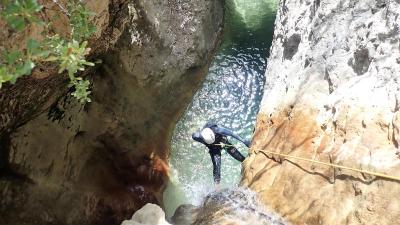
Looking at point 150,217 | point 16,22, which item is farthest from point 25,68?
point 150,217

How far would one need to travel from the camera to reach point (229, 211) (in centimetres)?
574

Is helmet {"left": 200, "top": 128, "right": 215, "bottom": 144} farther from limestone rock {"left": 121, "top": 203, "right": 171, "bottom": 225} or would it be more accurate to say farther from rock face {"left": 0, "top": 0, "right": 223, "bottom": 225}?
limestone rock {"left": 121, "top": 203, "right": 171, "bottom": 225}

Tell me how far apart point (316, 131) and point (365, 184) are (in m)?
1.18

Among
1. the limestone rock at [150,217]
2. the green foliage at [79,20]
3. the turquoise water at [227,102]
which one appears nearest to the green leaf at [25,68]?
the green foliage at [79,20]

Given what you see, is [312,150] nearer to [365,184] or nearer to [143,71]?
[365,184]

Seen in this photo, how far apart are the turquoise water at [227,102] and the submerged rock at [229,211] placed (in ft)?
4.70

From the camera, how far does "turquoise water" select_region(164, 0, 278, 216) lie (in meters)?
8.85

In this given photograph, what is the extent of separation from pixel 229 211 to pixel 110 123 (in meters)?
3.12

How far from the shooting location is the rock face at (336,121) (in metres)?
4.60

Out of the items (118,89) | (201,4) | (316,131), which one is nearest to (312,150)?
(316,131)

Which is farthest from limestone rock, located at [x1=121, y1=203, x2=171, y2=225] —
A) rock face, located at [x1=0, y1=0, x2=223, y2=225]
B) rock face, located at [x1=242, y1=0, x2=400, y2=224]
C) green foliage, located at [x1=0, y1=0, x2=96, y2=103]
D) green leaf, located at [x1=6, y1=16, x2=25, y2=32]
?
green leaf, located at [x1=6, y1=16, x2=25, y2=32]

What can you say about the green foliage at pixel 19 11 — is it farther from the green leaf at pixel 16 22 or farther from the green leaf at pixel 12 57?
the green leaf at pixel 12 57

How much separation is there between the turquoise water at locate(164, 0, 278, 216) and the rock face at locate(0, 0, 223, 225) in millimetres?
324

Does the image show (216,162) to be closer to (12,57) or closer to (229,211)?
(229,211)
